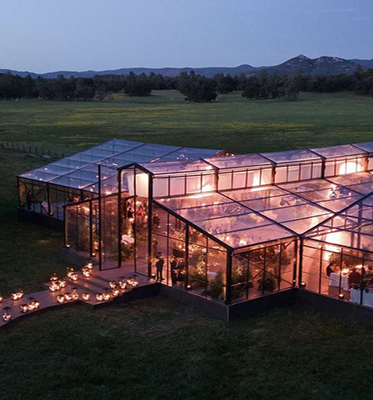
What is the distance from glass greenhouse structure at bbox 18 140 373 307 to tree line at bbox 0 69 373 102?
5200 inches

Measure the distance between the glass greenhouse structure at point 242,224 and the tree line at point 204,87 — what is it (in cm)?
13207

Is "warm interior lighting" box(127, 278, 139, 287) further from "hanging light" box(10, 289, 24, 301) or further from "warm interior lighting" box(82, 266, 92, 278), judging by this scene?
"hanging light" box(10, 289, 24, 301)

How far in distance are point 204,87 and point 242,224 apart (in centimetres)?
14252

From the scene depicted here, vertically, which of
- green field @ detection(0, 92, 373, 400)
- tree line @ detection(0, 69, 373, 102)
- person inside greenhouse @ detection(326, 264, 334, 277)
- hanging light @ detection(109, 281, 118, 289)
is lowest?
green field @ detection(0, 92, 373, 400)

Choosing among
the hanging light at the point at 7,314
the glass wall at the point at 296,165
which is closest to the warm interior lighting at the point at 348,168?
the glass wall at the point at 296,165

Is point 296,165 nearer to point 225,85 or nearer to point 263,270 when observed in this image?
point 263,270

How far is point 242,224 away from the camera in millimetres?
23000

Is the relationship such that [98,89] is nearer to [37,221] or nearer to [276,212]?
[37,221]

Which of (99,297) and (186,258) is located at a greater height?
(186,258)

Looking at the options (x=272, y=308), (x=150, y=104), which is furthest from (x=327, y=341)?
(x=150, y=104)

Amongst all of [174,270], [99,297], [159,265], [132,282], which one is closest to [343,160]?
[174,270]

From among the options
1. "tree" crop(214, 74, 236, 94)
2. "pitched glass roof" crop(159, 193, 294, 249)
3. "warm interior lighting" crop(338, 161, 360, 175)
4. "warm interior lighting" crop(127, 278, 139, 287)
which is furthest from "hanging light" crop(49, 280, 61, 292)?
"tree" crop(214, 74, 236, 94)

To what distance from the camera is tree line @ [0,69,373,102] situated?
162 m

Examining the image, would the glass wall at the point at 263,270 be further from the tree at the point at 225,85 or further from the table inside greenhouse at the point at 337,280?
the tree at the point at 225,85
